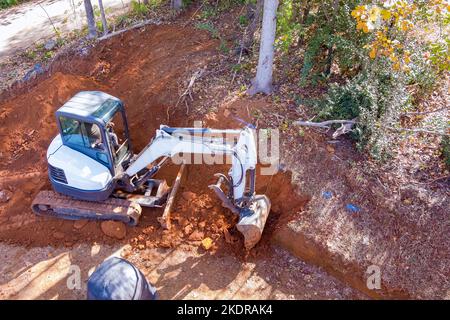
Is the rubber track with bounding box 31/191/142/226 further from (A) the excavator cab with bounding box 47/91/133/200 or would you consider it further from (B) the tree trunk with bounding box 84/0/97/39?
(B) the tree trunk with bounding box 84/0/97/39

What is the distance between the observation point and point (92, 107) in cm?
712

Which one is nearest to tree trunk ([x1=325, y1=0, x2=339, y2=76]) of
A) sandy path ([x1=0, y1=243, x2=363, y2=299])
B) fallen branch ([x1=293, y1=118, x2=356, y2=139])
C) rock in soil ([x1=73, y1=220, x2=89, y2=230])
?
fallen branch ([x1=293, y1=118, x2=356, y2=139])

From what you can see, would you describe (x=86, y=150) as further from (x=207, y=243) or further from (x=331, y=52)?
(x=331, y=52)

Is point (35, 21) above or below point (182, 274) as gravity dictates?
above

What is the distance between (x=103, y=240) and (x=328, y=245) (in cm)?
412

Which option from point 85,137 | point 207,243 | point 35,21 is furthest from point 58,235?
point 35,21

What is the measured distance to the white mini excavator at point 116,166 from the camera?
21.9 ft

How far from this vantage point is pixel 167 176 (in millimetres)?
8734

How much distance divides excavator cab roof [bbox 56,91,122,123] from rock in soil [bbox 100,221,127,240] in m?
1.99

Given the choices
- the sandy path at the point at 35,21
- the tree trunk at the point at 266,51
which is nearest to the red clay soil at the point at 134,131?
the tree trunk at the point at 266,51

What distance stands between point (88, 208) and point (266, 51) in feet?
15.5

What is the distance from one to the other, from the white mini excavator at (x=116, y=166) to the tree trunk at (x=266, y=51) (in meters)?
2.12

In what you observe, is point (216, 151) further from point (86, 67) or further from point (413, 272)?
point (86, 67)
